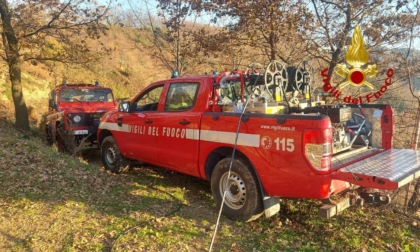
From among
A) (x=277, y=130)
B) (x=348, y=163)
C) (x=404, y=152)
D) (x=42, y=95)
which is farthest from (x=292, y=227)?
(x=42, y=95)

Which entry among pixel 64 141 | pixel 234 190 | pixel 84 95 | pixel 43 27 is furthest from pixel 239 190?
pixel 43 27

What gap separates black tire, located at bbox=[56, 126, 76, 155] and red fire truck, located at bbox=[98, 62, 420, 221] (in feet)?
10.3

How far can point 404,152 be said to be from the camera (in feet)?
15.4

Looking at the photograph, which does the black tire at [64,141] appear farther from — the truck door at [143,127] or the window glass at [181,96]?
the window glass at [181,96]

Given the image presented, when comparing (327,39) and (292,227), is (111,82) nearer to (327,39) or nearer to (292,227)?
(327,39)

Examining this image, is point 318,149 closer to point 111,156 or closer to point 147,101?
point 147,101

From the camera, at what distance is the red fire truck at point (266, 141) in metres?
3.66

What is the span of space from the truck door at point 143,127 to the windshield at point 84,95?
4.39m

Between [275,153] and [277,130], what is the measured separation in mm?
270

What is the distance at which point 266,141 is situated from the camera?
400cm

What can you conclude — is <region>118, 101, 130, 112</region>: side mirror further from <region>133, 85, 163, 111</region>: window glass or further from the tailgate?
the tailgate

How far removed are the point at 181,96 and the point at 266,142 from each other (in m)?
1.89

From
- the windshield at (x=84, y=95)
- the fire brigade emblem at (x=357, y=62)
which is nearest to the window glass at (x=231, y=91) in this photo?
the fire brigade emblem at (x=357, y=62)

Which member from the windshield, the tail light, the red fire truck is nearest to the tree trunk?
the windshield
